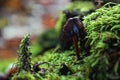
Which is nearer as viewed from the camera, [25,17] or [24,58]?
[24,58]

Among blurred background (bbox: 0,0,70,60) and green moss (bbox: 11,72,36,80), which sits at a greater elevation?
blurred background (bbox: 0,0,70,60)

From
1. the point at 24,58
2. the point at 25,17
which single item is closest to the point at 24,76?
the point at 24,58

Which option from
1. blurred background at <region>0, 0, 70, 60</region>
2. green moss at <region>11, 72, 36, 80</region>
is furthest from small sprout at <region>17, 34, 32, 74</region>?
blurred background at <region>0, 0, 70, 60</region>

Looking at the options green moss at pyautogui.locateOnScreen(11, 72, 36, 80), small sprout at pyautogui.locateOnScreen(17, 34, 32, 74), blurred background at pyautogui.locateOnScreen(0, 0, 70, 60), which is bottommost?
green moss at pyautogui.locateOnScreen(11, 72, 36, 80)

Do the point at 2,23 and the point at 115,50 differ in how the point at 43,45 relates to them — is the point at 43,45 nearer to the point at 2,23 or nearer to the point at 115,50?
the point at 115,50

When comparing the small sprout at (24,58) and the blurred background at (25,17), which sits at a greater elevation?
the blurred background at (25,17)

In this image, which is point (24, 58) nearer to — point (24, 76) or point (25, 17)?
point (24, 76)

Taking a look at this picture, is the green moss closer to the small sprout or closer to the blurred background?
the small sprout

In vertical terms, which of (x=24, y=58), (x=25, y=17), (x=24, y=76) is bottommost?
(x=24, y=76)

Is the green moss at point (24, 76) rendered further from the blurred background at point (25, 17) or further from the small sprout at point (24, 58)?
the blurred background at point (25, 17)

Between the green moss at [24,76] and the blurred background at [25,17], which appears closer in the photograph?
the green moss at [24,76]

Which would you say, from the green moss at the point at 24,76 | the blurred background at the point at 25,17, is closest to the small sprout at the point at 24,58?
the green moss at the point at 24,76

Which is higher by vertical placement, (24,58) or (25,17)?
(25,17)
